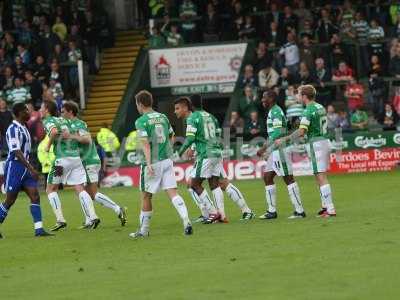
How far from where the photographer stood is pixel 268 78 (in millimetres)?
33469

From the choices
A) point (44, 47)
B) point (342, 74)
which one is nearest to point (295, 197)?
point (342, 74)

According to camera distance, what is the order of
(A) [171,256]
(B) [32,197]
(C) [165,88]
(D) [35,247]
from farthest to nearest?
(C) [165,88], (B) [32,197], (D) [35,247], (A) [171,256]

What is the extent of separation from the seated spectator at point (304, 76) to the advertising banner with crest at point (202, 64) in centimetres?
297

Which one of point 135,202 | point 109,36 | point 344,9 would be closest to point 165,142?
point 135,202

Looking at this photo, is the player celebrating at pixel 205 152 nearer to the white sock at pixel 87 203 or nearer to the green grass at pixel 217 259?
the green grass at pixel 217 259

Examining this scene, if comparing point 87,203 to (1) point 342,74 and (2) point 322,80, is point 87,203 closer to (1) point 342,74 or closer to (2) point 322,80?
(2) point 322,80

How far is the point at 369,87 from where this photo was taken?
109ft

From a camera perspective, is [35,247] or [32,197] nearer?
[35,247]

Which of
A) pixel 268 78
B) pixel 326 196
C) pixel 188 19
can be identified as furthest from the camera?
pixel 188 19

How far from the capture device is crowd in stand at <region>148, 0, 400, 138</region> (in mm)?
32406

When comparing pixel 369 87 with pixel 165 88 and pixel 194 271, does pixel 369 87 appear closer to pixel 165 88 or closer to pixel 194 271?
pixel 165 88

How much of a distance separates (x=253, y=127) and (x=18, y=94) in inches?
273

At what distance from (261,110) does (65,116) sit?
14.3 meters

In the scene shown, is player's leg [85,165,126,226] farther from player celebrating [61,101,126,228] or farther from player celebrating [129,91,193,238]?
player celebrating [129,91,193,238]
